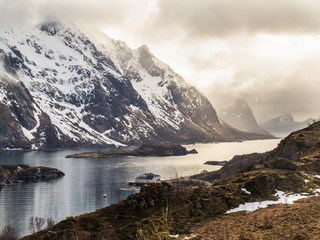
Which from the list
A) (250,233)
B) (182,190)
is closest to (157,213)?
(182,190)

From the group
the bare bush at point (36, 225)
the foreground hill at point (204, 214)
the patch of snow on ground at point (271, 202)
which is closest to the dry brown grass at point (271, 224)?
the foreground hill at point (204, 214)

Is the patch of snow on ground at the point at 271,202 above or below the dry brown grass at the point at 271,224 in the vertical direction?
above

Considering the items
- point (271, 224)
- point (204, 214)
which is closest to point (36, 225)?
point (204, 214)

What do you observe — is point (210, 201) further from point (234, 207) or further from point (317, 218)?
point (317, 218)

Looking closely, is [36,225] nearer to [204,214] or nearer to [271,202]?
[204,214]

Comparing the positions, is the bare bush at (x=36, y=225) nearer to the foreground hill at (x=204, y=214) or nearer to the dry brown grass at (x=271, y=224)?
the foreground hill at (x=204, y=214)

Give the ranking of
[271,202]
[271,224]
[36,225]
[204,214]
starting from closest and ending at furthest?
[271,224] < [204,214] < [271,202] < [36,225]

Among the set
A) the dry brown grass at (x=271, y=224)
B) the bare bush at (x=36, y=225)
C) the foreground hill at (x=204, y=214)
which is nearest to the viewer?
the dry brown grass at (x=271, y=224)

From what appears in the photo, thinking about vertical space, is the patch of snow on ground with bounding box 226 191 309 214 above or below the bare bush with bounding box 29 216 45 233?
above

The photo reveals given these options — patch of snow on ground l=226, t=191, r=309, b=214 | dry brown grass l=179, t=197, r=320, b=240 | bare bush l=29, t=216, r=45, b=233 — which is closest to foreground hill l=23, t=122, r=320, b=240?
dry brown grass l=179, t=197, r=320, b=240

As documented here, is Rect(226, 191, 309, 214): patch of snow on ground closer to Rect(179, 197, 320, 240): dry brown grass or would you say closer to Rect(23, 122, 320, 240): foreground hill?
Rect(23, 122, 320, 240): foreground hill

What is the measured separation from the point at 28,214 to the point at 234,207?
108531mm

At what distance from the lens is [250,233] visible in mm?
45156

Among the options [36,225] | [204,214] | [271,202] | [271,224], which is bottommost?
[36,225]
